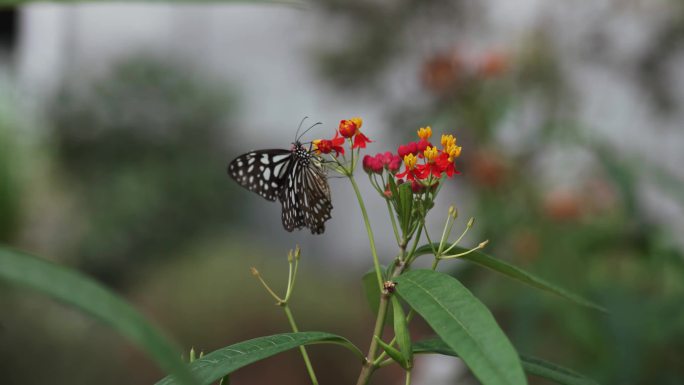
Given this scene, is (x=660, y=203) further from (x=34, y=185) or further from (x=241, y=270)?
(x=34, y=185)

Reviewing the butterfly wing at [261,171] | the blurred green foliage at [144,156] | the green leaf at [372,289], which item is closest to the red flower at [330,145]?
the green leaf at [372,289]

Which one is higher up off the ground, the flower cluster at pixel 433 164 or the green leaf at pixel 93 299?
the flower cluster at pixel 433 164

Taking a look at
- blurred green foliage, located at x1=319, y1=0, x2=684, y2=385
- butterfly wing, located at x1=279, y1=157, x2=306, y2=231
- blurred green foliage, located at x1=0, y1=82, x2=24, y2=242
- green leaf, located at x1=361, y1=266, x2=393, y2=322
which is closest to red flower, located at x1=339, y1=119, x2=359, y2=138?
green leaf, located at x1=361, y1=266, x2=393, y2=322

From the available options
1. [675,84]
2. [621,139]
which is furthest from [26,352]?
[675,84]

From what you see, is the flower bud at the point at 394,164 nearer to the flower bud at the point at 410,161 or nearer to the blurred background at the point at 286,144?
the flower bud at the point at 410,161

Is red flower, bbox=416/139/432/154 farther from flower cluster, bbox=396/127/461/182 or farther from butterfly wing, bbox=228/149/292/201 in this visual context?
butterfly wing, bbox=228/149/292/201

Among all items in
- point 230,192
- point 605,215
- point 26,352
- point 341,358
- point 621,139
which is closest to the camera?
point 605,215
